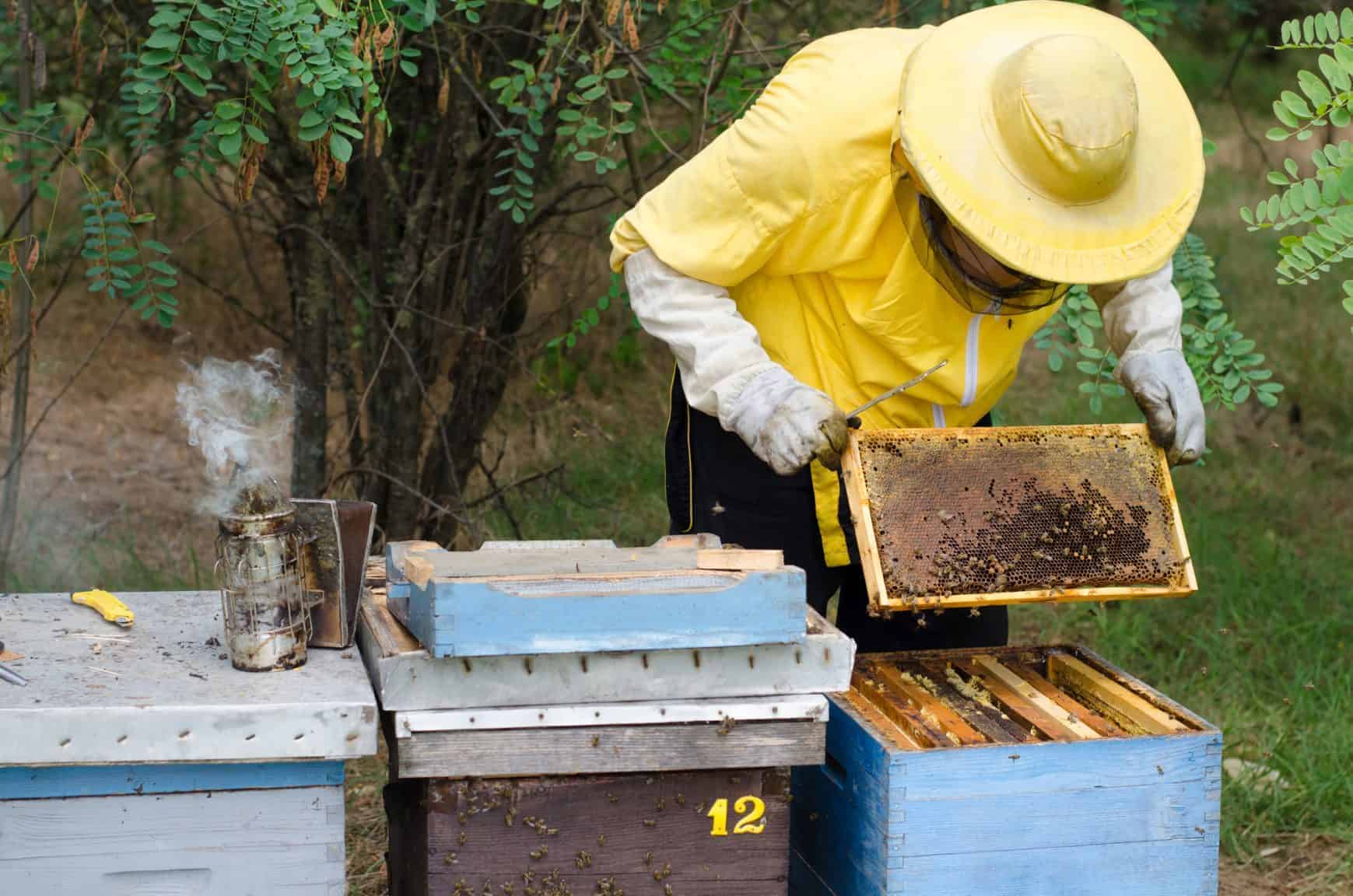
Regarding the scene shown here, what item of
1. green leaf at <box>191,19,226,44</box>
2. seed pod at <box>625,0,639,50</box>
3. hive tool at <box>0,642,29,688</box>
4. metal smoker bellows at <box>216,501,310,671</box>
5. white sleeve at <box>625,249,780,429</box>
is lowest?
hive tool at <box>0,642,29,688</box>

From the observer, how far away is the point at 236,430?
1887 millimetres

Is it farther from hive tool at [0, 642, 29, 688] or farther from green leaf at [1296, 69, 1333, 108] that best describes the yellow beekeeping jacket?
hive tool at [0, 642, 29, 688]

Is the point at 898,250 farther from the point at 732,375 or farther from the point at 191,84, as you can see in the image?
the point at 191,84

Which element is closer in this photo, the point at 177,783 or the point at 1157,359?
the point at 177,783

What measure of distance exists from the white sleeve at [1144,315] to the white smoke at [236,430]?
144 cm

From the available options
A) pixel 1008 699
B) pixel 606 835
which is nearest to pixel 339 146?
pixel 606 835

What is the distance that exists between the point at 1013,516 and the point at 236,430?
1167 mm

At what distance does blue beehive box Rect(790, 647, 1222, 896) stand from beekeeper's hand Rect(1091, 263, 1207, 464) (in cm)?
45

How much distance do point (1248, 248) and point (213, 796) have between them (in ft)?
25.7

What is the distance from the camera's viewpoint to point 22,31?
3.32m

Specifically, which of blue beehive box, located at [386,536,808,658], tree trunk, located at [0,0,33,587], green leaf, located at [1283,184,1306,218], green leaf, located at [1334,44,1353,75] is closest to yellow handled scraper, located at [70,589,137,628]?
blue beehive box, located at [386,536,808,658]

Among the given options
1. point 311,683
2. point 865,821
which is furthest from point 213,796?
point 865,821

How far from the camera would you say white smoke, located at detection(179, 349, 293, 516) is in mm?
1851

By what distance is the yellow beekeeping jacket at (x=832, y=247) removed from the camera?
2.14 meters
